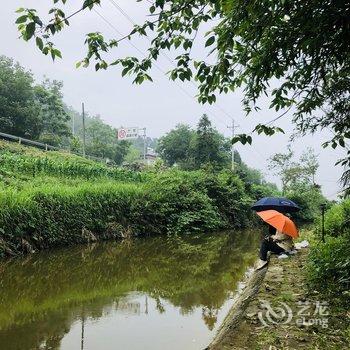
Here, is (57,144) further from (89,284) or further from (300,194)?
(89,284)

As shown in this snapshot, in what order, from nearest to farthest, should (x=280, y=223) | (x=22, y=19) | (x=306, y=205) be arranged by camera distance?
(x=22, y=19) < (x=280, y=223) < (x=306, y=205)

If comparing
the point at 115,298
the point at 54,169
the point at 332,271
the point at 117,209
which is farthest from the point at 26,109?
the point at 332,271

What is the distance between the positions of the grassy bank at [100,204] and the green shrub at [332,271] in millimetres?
8439

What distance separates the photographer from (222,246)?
1656 cm

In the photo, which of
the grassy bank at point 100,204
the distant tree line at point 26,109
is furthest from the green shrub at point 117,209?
the distant tree line at point 26,109

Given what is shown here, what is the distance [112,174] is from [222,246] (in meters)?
11.9

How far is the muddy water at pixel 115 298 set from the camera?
5875mm

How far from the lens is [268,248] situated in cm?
805

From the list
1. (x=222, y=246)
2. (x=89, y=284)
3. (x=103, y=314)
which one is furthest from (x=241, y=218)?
(x=103, y=314)

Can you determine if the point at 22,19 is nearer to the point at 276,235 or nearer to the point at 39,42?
the point at 39,42

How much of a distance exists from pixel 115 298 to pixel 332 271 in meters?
4.33

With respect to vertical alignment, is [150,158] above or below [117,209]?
A: above

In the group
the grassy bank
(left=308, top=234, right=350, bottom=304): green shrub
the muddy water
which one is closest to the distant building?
the grassy bank

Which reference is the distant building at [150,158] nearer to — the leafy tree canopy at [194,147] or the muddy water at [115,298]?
the leafy tree canopy at [194,147]
